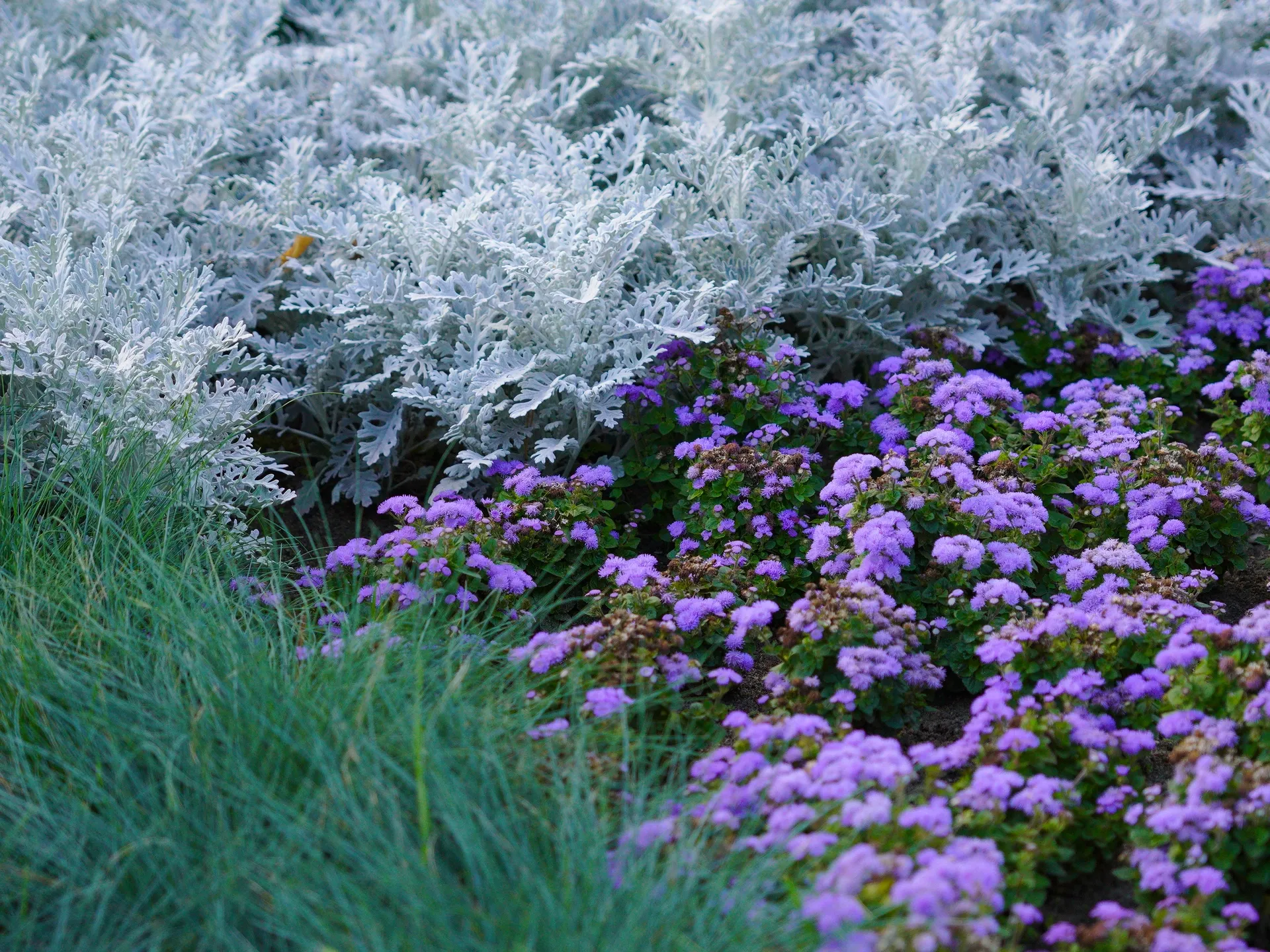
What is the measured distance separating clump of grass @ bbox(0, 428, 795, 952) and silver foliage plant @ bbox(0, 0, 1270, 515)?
0.83 m

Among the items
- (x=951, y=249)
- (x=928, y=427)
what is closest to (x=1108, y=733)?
(x=928, y=427)

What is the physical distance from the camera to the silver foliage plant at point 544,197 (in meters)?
3.47

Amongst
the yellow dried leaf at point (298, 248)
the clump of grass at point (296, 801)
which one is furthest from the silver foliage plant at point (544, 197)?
the clump of grass at point (296, 801)

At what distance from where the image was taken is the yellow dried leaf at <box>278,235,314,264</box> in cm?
407

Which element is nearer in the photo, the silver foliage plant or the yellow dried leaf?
the silver foliage plant

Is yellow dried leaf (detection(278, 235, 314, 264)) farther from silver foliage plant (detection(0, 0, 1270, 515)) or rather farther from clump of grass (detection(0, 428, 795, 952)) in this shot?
clump of grass (detection(0, 428, 795, 952))

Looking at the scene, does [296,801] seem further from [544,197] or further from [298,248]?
[298,248]

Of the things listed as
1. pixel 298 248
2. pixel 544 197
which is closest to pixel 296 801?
pixel 544 197

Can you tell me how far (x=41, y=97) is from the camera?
4.79m

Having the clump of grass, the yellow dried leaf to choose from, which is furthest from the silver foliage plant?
the clump of grass

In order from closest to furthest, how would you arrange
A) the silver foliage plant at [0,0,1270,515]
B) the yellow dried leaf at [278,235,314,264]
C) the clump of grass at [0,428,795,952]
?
the clump of grass at [0,428,795,952] < the silver foliage plant at [0,0,1270,515] < the yellow dried leaf at [278,235,314,264]

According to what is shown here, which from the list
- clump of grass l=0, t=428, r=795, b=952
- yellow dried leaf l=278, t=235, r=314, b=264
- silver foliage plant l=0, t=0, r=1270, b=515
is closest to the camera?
clump of grass l=0, t=428, r=795, b=952

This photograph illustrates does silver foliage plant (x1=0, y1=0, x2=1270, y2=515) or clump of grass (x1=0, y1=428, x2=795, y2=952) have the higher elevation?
silver foliage plant (x1=0, y1=0, x2=1270, y2=515)

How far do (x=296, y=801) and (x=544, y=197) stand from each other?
6.89ft
